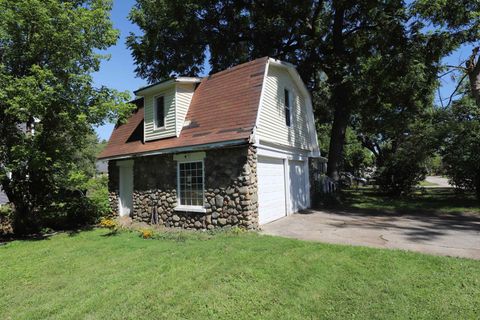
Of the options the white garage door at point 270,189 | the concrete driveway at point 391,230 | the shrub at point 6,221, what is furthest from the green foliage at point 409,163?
the shrub at point 6,221

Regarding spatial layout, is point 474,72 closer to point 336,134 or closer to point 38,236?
point 336,134

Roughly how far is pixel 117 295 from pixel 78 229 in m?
7.71

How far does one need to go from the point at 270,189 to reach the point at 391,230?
3.93 meters

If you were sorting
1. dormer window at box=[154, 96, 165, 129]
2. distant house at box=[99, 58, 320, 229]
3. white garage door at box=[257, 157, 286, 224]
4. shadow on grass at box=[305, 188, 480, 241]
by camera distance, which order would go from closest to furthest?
shadow on grass at box=[305, 188, 480, 241] < distant house at box=[99, 58, 320, 229] < white garage door at box=[257, 157, 286, 224] < dormer window at box=[154, 96, 165, 129]

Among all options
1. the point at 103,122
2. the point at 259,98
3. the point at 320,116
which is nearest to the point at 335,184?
the point at 320,116

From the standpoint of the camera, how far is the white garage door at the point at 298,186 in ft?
39.4

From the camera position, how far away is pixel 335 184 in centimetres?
1723

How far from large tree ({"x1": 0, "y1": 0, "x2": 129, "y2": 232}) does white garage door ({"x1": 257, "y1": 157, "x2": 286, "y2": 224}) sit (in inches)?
223

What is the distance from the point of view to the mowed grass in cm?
417

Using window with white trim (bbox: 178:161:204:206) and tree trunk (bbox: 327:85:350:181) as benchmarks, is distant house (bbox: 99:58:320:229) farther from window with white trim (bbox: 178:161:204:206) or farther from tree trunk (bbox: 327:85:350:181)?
tree trunk (bbox: 327:85:350:181)

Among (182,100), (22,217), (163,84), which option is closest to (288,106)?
(182,100)

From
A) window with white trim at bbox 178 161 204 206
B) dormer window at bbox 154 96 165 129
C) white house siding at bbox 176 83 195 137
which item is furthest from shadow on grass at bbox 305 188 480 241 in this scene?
dormer window at bbox 154 96 165 129

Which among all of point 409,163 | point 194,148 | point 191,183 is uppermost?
point 194,148

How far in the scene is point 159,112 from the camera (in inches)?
468
